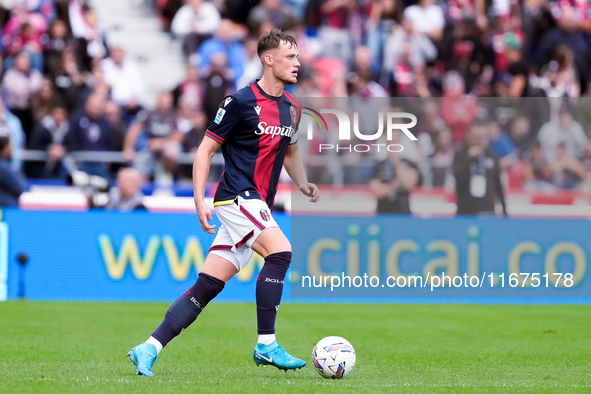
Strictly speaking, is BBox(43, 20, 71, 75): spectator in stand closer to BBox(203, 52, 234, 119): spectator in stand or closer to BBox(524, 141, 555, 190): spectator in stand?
BBox(203, 52, 234, 119): spectator in stand

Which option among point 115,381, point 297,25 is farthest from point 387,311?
point 297,25

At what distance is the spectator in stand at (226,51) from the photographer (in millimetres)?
15664

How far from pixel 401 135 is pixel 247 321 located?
3988 millimetres

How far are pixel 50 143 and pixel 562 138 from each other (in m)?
7.78

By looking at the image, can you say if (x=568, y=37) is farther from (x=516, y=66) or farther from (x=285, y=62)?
(x=285, y=62)

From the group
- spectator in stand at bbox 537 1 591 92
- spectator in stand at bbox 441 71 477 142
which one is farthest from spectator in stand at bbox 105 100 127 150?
spectator in stand at bbox 537 1 591 92

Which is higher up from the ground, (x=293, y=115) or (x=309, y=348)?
(x=293, y=115)

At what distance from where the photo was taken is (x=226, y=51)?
1571cm

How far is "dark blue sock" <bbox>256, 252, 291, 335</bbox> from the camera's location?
536 centimetres

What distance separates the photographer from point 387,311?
34.6 ft

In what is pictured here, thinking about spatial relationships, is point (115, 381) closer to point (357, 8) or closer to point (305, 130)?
point (305, 130)

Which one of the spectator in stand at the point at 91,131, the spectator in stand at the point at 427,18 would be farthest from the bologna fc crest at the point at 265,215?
the spectator in stand at the point at 427,18

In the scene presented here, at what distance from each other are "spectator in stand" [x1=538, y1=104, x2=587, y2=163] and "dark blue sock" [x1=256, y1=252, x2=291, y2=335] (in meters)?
7.38
